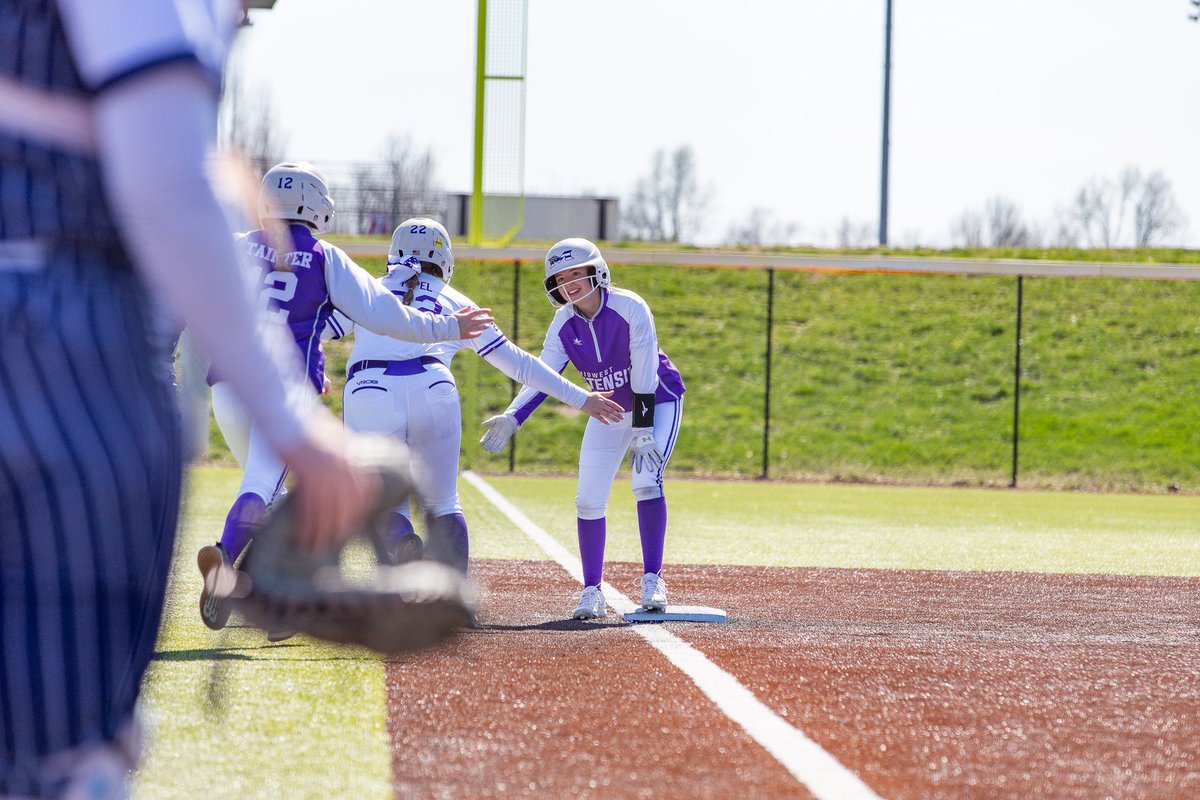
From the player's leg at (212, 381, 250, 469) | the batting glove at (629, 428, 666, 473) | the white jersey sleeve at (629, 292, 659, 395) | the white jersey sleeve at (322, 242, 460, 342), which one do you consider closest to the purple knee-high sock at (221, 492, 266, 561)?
the player's leg at (212, 381, 250, 469)

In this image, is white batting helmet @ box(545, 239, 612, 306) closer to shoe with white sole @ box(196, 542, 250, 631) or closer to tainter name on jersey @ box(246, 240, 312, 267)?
tainter name on jersey @ box(246, 240, 312, 267)

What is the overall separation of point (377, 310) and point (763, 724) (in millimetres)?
2009

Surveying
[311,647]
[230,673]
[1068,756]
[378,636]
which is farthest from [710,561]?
[378,636]

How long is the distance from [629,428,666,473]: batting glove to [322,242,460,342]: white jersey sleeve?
2848 millimetres

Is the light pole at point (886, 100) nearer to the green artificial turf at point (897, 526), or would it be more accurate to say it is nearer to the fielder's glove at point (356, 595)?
the green artificial turf at point (897, 526)

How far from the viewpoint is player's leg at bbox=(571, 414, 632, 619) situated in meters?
7.58

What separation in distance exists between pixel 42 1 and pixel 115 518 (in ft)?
1.95

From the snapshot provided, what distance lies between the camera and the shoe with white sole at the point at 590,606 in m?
7.29

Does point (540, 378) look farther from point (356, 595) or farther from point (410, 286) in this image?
point (356, 595)

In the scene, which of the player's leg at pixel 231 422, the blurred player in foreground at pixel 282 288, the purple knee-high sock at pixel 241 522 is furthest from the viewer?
the player's leg at pixel 231 422

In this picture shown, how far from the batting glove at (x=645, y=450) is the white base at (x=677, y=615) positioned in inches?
29.3

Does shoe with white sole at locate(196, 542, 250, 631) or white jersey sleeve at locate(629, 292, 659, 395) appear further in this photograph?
white jersey sleeve at locate(629, 292, 659, 395)

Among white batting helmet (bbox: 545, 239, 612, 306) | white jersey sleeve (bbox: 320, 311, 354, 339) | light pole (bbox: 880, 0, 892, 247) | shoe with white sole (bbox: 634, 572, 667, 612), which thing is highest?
light pole (bbox: 880, 0, 892, 247)

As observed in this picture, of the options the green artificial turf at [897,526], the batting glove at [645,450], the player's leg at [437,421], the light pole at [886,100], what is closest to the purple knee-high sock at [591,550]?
the batting glove at [645,450]
